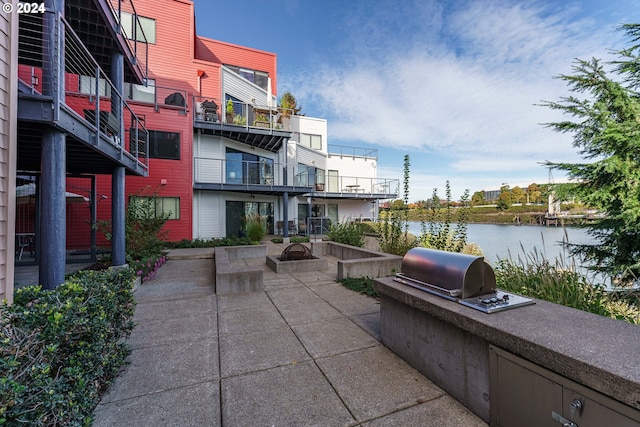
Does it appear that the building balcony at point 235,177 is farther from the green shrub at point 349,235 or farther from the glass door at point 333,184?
the glass door at point 333,184

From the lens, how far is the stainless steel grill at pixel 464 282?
7.75ft

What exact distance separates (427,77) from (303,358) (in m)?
13.2

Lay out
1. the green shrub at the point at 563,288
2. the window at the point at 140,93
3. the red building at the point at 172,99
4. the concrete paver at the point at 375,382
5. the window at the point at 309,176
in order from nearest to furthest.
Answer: the concrete paver at the point at 375,382 < the green shrub at the point at 563,288 < the red building at the point at 172,99 < the window at the point at 140,93 < the window at the point at 309,176

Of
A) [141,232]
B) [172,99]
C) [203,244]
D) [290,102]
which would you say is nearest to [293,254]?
[141,232]

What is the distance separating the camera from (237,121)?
46.5ft

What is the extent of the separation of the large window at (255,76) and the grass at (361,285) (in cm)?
1700

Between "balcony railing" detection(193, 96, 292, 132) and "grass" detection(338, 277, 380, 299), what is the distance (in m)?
10.8

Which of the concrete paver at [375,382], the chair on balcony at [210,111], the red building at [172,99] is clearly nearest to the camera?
the concrete paver at [375,382]

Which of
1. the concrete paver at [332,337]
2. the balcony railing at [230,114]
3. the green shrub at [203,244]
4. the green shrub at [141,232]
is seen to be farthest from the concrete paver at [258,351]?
the balcony railing at [230,114]

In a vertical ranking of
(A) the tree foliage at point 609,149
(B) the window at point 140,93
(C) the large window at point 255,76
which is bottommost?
(A) the tree foliage at point 609,149

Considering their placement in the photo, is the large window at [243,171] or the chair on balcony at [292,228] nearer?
the large window at [243,171]

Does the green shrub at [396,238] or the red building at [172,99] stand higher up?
the red building at [172,99]

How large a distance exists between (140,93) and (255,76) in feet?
25.7

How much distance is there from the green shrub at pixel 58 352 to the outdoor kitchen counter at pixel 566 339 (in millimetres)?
2762
